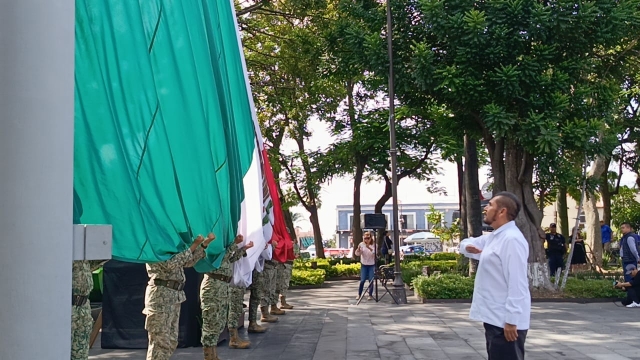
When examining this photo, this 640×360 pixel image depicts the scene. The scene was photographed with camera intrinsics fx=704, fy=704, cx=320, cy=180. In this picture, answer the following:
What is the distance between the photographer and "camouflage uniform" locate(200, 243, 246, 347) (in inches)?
346

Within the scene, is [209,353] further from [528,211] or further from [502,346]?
[528,211]

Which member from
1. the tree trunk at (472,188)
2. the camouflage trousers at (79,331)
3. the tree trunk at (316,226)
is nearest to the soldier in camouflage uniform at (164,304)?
the camouflage trousers at (79,331)

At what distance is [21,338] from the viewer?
8.86 feet

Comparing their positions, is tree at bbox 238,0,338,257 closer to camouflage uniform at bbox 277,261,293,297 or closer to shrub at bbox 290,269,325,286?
shrub at bbox 290,269,325,286

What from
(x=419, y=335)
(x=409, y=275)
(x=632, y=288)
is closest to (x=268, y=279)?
(x=419, y=335)

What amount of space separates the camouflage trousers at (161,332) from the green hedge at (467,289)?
12.3 metres

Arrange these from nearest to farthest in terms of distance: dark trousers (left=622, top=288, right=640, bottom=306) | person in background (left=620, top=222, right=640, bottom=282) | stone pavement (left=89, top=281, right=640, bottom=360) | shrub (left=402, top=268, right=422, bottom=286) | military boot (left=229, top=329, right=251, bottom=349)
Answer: stone pavement (left=89, top=281, right=640, bottom=360), military boot (left=229, top=329, right=251, bottom=349), person in background (left=620, top=222, right=640, bottom=282), dark trousers (left=622, top=288, right=640, bottom=306), shrub (left=402, top=268, right=422, bottom=286)

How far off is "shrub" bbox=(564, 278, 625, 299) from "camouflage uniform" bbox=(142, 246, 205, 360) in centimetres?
1367

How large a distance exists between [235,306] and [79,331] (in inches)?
207

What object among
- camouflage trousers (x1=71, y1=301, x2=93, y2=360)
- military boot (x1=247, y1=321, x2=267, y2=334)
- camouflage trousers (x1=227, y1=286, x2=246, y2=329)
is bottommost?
military boot (x1=247, y1=321, x2=267, y2=334)

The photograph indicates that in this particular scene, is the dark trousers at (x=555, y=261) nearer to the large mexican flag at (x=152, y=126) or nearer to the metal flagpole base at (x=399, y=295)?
the metal flagpole base at (x=399, y=295)

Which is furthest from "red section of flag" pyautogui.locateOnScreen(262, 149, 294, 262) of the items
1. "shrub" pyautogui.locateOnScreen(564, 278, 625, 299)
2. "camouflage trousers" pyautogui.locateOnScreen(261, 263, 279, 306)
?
"shrub" pyautogui.locateOnScreen(564, 278, 625, 299)

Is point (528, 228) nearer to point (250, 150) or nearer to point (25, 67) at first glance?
point (250, 150)

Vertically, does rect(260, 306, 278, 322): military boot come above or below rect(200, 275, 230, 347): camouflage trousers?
below
